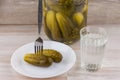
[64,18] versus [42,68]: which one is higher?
[64,18]

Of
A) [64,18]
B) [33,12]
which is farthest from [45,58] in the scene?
[33,12]

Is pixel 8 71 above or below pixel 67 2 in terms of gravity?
below

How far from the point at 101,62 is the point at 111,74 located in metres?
0.05

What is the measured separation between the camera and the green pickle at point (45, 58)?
94cm

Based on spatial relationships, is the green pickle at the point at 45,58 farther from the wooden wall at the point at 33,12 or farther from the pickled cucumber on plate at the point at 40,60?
the wooden wall at the point at 33,12

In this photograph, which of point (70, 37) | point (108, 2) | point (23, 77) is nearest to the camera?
point (23, 77)

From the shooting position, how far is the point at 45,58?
940 mm

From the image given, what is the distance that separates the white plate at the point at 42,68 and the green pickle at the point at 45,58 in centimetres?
1

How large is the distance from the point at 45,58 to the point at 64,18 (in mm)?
138

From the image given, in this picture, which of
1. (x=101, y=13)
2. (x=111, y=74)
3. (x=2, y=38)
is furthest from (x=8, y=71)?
(x=101, y=13)

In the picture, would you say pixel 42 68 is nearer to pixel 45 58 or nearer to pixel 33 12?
pixel 45 58

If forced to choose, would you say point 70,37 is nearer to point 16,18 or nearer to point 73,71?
point 73,71

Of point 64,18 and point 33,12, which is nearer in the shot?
point 64,18

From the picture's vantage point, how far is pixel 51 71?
3.07 ft
